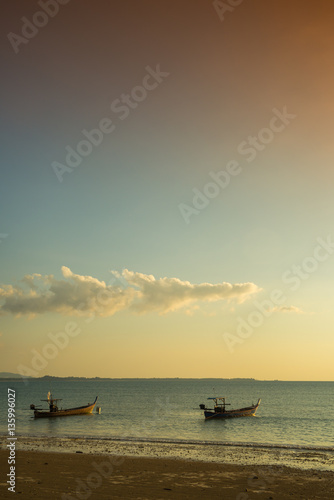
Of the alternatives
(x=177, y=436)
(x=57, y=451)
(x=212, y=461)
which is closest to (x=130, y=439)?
(x=177, y=436)

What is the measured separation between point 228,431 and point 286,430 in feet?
26.6

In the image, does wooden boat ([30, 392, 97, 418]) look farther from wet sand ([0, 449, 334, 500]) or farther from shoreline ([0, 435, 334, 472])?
wet sand ([0, 449, 334, 500])

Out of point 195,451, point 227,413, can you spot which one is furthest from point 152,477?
point 227,413

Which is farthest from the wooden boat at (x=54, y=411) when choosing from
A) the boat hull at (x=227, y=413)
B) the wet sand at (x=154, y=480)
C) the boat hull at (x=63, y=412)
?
the wet sand at (x=154, y=480)

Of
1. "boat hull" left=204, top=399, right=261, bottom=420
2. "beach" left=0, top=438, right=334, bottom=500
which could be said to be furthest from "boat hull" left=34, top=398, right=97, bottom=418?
"beach" left=0, top=438, right=334, bottom=500

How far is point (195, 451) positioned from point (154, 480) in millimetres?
13070

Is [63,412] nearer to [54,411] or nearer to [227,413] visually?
[54,411]

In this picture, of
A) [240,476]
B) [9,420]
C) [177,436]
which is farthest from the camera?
[9,420]

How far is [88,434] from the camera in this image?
1724 inches

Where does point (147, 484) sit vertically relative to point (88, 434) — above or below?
above

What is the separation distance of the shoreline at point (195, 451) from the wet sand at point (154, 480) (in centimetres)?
237

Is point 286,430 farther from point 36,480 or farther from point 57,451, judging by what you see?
point 36,480

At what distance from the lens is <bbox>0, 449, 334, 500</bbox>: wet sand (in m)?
17.0

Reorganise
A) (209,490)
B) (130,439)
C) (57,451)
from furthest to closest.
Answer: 1. (130,439)
2. (57,451)
3. (209,490)
